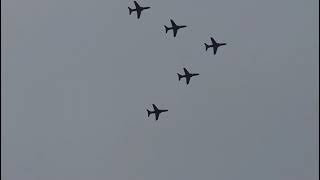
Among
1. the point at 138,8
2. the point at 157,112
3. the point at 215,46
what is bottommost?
the point at 157,112

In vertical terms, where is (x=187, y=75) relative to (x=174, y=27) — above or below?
below

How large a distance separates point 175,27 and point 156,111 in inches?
858

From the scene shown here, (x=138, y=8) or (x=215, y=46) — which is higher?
(x=138, y=8)

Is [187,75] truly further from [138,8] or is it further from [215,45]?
[138,8]

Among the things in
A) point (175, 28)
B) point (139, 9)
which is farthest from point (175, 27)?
point (139, 9)

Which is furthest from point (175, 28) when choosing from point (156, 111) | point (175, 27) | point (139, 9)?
point (156, 111)

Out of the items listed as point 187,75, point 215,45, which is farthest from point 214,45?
point 187,75

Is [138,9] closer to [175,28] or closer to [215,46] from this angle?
[175,28]

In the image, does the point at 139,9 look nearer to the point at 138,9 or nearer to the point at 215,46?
the point at 138,9

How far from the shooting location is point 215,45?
6191 inches

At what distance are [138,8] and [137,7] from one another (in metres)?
0.54

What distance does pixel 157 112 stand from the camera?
159 metres

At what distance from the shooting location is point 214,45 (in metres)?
158

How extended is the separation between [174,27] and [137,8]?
406 inches
